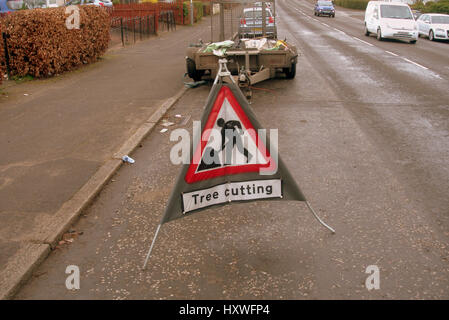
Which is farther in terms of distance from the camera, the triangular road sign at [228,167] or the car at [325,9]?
the car at [325,9]

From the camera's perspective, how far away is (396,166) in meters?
6.52

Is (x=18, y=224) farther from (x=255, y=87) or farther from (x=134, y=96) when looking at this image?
(x=255, y=87)

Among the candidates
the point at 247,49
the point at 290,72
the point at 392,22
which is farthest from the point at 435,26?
the point at 247,49

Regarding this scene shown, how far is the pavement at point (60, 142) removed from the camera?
4722 mm

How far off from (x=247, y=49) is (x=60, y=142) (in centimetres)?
548

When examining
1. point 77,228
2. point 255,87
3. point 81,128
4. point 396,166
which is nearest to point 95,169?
point 77,228

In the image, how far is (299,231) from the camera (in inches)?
189

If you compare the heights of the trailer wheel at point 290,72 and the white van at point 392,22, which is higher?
the white van at point 392,22

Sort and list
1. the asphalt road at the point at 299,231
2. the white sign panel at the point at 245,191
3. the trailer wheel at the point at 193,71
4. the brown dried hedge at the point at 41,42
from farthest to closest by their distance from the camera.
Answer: the brown dried hedge at the point at 41,42, the trailer wheel at the point at 193,71, the white sign panel at the point at 245,191, the asphalt road at the point at 299,231

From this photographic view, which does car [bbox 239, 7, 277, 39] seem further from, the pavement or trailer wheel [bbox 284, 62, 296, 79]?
the pavement

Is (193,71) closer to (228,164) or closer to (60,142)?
(60,142)

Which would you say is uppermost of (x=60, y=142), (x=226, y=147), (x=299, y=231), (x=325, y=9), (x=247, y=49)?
(x=325, y=9)

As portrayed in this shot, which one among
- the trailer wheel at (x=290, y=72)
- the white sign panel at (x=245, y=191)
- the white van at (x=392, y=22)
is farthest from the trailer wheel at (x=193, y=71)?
the white van at (x=392, y=22)

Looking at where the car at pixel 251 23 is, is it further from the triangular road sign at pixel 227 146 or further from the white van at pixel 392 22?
the white van at pixel 392 22
